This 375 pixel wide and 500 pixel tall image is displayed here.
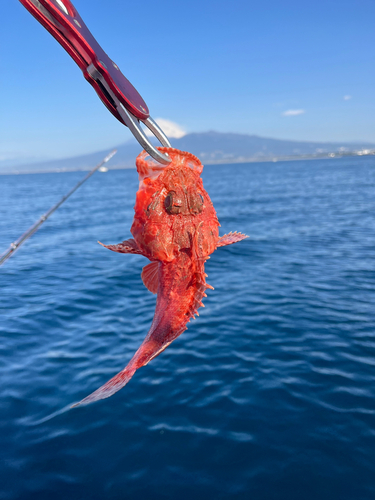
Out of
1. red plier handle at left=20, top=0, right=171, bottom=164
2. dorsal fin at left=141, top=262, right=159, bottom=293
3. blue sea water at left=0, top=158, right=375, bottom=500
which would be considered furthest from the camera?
blue sea water at left=0, top=158, right=375, bottom=500

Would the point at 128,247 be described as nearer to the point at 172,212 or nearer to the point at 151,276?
the point at 151,276

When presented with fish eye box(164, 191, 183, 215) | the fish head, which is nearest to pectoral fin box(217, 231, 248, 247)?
the fish head

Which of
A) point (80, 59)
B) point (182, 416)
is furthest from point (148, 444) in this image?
point (80, 59)

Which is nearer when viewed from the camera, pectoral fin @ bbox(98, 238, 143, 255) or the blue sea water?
pectoral fin @ bbox(98, 238, 143, 255)

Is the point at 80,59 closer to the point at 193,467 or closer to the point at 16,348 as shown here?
the point at 193,467

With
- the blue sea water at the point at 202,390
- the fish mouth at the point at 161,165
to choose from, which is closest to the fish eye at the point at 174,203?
the fish mouth at the point at 161,165

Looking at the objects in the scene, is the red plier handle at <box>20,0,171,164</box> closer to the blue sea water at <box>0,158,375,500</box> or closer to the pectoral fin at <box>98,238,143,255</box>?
the pectoral fin at <box>98,238,143,255</box>
